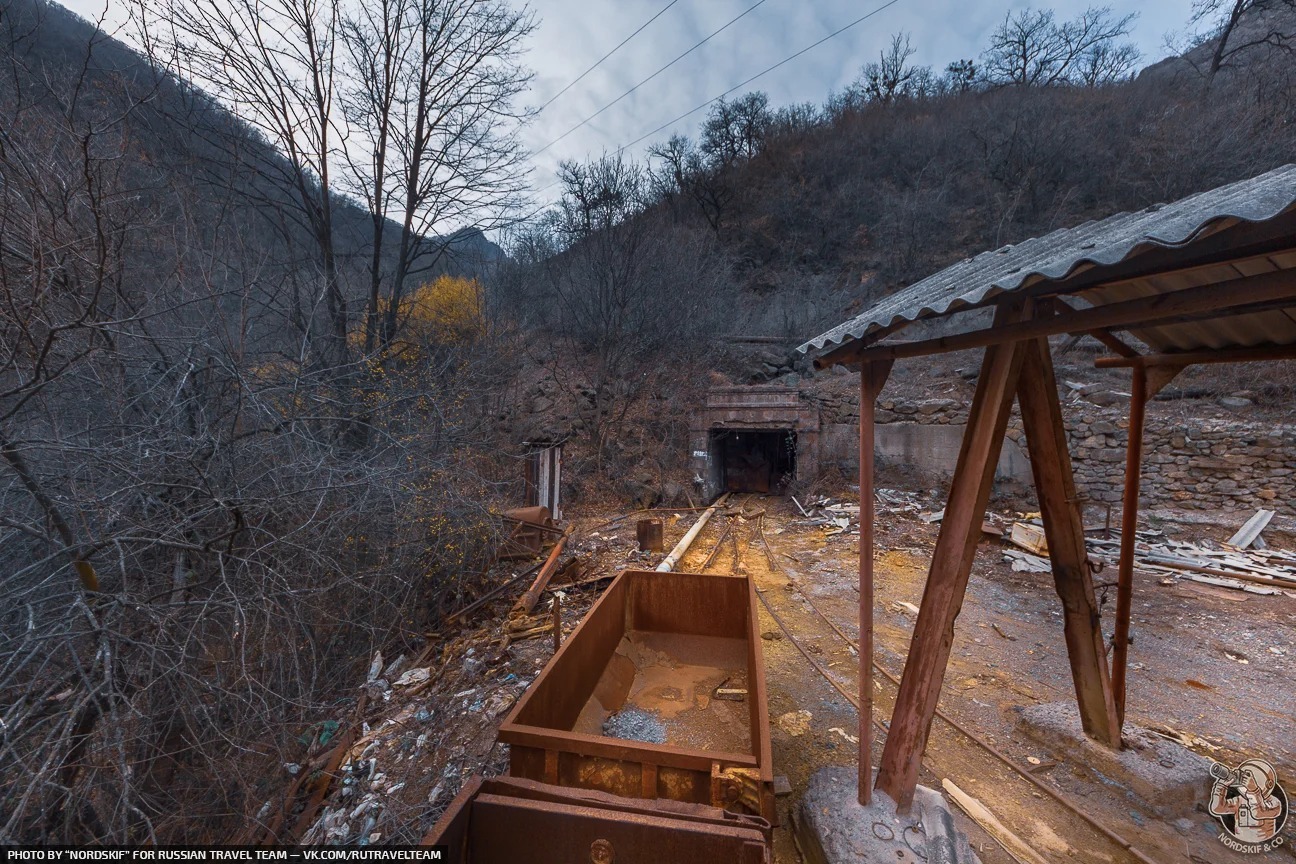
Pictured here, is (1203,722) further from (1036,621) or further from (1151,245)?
(1151,245)

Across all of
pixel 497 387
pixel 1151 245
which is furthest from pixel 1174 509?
pixel 497 387

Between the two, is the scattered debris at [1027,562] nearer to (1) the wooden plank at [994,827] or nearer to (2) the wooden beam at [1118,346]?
(2) the wooden beam at [1118,346]

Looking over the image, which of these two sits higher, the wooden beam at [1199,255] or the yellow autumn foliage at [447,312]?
the yellow autumn foliage at [447,312]

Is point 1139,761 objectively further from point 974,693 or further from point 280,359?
point 280,359

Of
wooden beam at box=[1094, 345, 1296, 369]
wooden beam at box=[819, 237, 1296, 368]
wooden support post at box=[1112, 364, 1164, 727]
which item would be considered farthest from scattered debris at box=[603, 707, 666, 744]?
wooden beam at box=[1094, 345, 1296, 369]

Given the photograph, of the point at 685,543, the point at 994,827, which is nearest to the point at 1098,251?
the point at 994,827

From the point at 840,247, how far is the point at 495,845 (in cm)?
2398

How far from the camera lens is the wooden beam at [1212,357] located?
264cm

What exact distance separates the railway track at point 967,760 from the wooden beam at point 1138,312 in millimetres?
2725

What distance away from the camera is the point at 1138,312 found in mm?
1688

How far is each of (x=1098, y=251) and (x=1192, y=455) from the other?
1057 centimetres

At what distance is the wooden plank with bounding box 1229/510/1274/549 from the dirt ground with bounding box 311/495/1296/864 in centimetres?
197

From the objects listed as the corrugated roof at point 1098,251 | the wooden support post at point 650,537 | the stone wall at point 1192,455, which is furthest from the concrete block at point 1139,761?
the stone wall at point 1192,455

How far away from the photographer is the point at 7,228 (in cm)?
300
